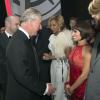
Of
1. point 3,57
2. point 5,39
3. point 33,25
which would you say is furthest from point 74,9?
point 33,25

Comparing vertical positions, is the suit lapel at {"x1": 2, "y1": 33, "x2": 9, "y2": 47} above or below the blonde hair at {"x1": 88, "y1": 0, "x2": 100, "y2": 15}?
below

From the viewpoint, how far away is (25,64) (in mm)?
3359

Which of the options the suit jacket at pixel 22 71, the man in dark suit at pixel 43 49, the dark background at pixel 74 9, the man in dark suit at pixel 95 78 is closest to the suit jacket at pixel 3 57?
the man in dark suit at pixel 43 49

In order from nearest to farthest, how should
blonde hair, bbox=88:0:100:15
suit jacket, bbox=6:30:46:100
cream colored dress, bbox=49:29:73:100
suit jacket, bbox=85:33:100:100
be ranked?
1. blonde hair, bbox=88:0:100:15
2. suit jacket, bbox=85:33:100:100
3. suit jacket, bbox=6:30:46:100
4. cream colored dress, bbox=49:29:73:100

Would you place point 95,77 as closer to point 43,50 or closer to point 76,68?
point 76,68

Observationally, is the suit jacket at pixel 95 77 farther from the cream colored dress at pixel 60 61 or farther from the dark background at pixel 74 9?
the dark background at pixel 74 9

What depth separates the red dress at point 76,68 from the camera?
3.96 m

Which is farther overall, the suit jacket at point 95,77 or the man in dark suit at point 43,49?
the man in dark suit at point 43,49

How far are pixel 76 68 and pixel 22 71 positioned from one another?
0.85m

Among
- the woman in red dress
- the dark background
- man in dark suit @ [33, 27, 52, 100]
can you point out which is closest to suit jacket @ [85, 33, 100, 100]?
the woman in red dress

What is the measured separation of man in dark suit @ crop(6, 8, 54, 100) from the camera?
3.35m

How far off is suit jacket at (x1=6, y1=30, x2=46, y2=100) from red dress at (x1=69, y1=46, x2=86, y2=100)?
58 cm

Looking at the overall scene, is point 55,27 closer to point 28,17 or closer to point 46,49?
point 46,49

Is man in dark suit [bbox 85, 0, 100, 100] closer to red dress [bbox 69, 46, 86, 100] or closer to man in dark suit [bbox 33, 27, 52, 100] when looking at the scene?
red dress [bbox 69, 46, 86, 100]
